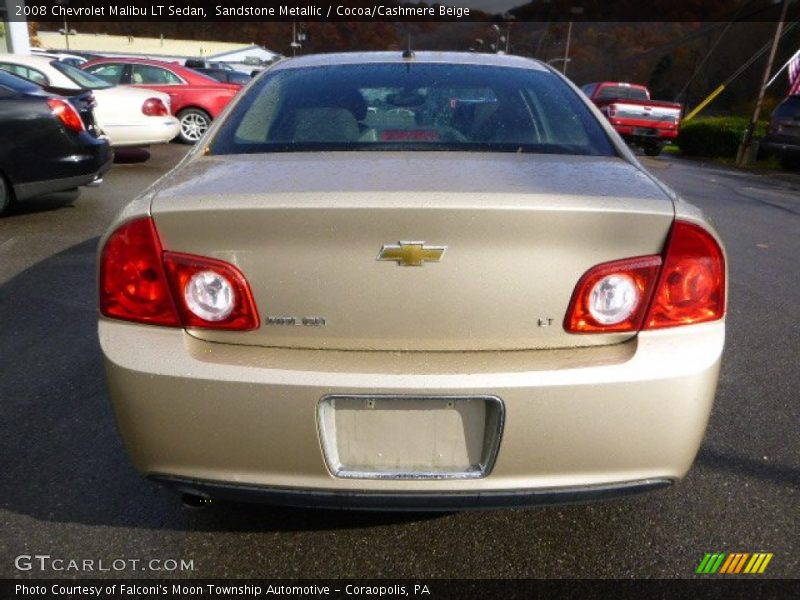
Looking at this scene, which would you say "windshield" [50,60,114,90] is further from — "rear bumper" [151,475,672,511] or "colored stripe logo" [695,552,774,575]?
"colored stripe logo" [695,552,774,575]

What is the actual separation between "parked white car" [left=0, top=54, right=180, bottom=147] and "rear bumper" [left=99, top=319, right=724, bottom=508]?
8.81 meters

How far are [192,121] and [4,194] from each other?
7.24 m

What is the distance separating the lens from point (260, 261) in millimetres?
1746

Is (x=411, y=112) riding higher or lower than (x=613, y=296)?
→ higher

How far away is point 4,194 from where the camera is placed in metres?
6.39

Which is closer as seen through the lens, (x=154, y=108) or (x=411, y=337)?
(x=411, y=337)

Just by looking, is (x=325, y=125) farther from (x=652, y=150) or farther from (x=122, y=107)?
(x=652, y=150)

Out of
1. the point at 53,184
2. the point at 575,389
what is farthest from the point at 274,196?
the point at 53,184

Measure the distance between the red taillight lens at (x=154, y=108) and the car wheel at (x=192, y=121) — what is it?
260 centimetres

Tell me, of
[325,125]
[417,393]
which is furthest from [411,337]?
[325,125]

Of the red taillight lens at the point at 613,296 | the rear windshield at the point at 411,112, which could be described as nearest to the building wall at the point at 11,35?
the rear windshield at the point at 411,112

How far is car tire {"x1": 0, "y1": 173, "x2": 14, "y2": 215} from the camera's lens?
20.9 feet

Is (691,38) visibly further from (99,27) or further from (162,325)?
(99,27)

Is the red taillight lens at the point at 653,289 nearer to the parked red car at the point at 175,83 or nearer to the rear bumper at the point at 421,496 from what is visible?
the rear bumper at the point at 421,496
